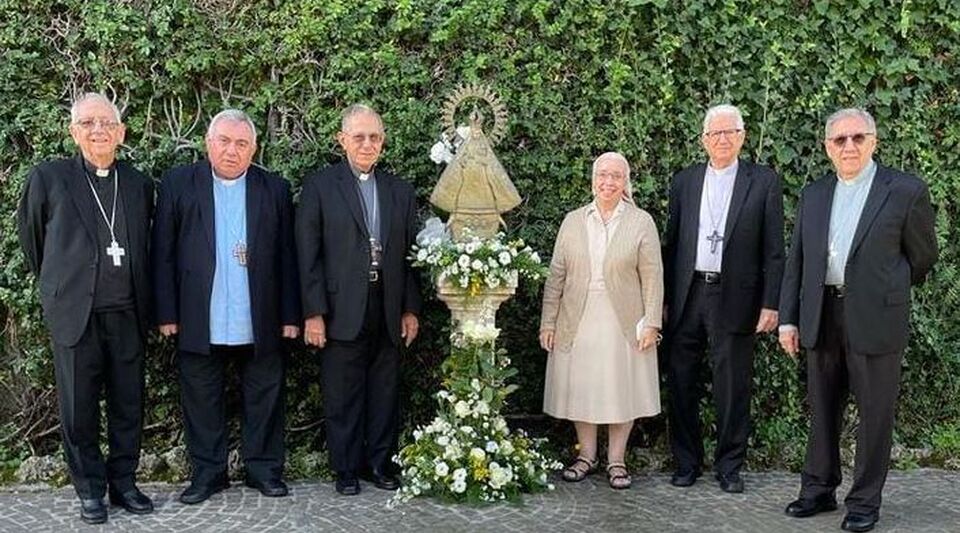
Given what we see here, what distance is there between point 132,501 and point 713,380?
3.00 meters

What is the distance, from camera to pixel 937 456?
6.23 m

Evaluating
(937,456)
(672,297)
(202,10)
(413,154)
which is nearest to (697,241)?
(672,297)

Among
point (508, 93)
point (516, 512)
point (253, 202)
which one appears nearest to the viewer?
point (516, 512)


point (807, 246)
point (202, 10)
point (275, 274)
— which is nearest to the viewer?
point (807, 246)

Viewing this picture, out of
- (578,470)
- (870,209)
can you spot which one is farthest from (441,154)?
(870,209)

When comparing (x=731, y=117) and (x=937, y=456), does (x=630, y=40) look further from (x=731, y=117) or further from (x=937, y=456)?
(x=937, y=456)

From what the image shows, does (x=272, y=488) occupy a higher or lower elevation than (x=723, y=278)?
lower

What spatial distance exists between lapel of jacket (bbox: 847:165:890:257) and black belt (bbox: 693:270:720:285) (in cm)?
83

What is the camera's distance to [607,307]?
5480 millimetres

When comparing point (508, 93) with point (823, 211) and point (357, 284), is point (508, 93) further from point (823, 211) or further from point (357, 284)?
point (823, 211)

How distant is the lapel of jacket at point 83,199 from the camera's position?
16.1 feet

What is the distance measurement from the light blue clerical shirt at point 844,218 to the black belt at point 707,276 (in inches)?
27.9

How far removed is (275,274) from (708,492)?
250 cm

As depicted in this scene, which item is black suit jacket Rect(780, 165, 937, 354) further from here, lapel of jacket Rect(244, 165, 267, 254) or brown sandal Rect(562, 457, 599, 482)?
lapel of jacket Rect(244, 165, 267, 254)
